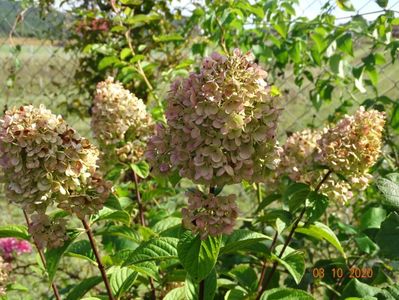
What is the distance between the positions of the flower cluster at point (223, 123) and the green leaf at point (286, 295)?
1.26 ft

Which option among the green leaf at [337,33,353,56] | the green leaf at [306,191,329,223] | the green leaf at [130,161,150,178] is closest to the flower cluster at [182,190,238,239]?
the green leaf at [306,191,329,223]

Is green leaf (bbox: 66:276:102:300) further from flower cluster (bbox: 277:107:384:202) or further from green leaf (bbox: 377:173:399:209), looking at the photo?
green leaf (bbox: 377:173:399:209)

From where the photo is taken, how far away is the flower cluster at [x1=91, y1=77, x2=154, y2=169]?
1.96m

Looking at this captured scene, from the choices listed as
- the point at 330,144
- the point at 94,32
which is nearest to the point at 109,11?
the point at 94,32

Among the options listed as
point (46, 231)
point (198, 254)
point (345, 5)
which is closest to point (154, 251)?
point (198, 254)

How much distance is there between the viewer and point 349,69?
2.58m

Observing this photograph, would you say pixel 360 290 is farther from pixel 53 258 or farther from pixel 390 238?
pixel 53 258

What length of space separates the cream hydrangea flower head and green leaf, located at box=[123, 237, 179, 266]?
493mm

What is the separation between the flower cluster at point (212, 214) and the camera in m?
1.12

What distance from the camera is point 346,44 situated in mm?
1974

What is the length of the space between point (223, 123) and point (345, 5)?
4.19 feet

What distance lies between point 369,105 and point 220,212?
1.31m

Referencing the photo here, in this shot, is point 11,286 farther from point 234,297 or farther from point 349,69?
point 349,69

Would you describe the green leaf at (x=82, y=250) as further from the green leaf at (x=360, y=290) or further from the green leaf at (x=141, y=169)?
the green leaf at (x=360, y=290)
